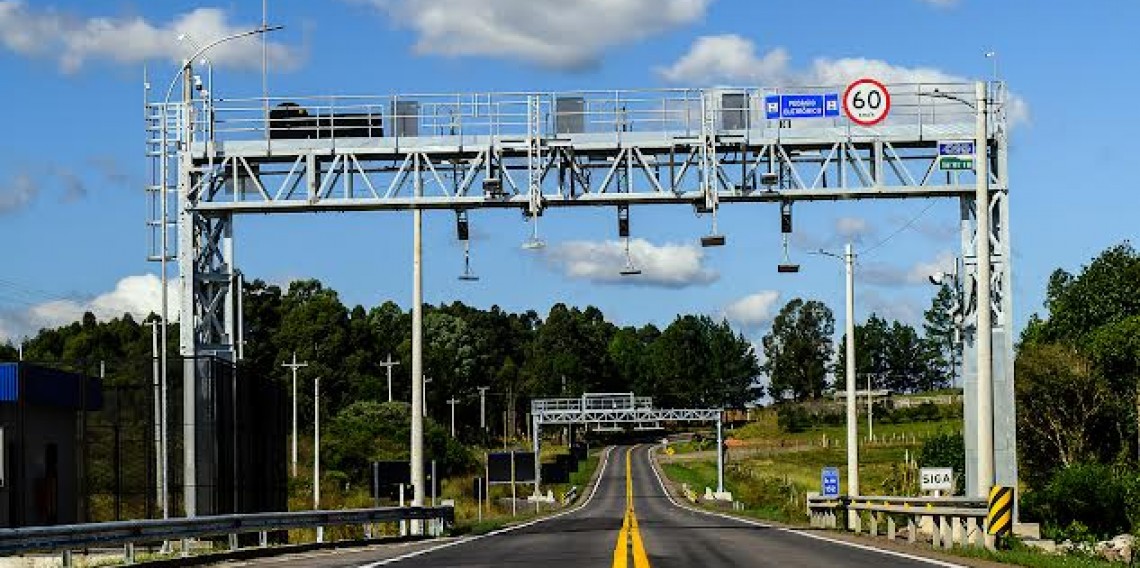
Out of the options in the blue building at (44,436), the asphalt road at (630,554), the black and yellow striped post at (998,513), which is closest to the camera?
the asphalt road at (630,554)

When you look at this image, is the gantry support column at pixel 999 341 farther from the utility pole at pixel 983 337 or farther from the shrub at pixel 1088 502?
the shrub at pixel 1088 502

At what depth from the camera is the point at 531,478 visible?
88.6 metres

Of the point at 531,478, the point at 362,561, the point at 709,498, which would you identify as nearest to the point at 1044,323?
the point at 709,498

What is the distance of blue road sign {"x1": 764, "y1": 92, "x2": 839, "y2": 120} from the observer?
4275cm

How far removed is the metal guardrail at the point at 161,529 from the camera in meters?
24.1

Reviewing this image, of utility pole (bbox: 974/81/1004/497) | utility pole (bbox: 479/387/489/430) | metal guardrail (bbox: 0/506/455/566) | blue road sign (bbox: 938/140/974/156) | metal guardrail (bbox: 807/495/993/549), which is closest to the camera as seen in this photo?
metal guardrail (bbox: 0/506/455/566)

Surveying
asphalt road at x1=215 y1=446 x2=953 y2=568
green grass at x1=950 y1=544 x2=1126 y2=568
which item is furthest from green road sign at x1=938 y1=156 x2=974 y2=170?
green grass at x1=950 y1=544 x2=1126 y2=568

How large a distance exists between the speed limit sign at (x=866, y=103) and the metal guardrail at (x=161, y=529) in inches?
570

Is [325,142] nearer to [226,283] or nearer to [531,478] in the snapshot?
[226,283]

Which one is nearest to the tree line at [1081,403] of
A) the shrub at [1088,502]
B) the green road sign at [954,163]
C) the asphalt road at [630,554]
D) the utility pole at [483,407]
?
the shrub at [1088,502]

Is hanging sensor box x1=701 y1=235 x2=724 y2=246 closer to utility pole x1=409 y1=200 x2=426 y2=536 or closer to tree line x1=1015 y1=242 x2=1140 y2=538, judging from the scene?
utility pole x1=409 y1=200 x2=426 y2=536

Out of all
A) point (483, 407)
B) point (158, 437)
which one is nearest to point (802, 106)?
point (158, 437)

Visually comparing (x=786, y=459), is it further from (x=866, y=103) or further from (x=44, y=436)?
(x=44, y=436)

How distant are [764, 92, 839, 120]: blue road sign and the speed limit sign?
0.35m
